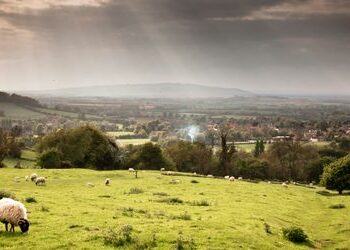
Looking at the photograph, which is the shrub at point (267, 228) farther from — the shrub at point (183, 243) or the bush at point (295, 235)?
the shrub at point (183, 243)

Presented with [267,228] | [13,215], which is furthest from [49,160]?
[13,215]

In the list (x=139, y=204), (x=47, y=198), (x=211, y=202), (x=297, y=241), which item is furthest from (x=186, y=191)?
(x=297, y=241)

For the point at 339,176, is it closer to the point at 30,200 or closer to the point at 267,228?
the point at 267,228

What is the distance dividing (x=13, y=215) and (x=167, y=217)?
12094mm

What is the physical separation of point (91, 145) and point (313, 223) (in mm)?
70599

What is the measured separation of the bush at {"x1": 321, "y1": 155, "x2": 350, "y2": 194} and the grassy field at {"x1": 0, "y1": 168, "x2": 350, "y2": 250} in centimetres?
1164

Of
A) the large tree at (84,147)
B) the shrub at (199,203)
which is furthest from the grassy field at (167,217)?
the large tree at (84,147)

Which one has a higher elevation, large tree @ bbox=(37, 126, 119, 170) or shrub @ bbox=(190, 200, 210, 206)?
shrub @ bbox=(190, 200, 210, 206)

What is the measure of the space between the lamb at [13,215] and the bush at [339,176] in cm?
5850

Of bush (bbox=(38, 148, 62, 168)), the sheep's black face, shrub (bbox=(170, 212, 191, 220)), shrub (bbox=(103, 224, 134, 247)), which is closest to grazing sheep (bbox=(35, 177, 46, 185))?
shrub (bbox=(170, 212, 191, 220))

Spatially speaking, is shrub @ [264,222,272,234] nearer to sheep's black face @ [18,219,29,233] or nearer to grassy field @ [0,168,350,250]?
grassy field @ [0,168,350,250]

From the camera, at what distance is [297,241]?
1180 inches

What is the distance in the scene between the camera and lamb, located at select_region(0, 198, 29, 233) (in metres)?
23.2

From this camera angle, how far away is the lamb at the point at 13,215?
23.2 m
